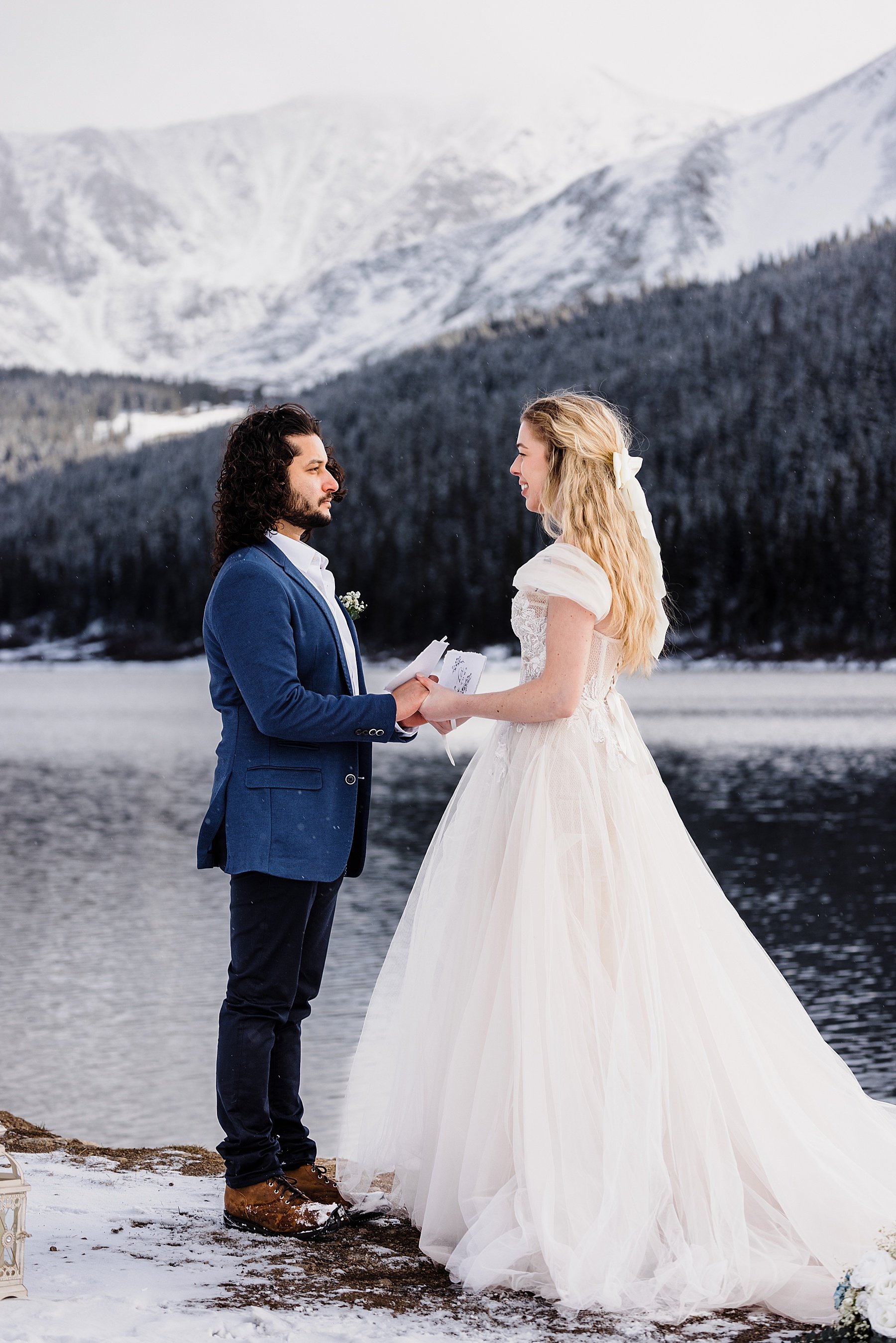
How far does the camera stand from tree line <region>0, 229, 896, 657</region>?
72.6 m

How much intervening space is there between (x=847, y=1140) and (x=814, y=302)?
329 feet

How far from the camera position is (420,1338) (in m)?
2.79

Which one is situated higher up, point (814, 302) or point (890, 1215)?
point (814, 302)

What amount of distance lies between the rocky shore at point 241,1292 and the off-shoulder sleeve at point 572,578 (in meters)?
1.61

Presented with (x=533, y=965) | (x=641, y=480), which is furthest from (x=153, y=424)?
(x=533, y=965)

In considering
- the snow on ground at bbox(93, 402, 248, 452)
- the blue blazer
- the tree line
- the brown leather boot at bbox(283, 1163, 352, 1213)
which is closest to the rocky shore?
the brown leather boot at bbox(283, 1163, 352, 1213)

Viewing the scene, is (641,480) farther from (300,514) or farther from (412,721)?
(412,721)

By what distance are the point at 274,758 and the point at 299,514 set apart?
0.66m

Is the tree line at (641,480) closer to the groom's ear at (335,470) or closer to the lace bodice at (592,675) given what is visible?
the groom's ear at (335,470)

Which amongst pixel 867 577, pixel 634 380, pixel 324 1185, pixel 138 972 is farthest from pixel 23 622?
pixel 324 1185

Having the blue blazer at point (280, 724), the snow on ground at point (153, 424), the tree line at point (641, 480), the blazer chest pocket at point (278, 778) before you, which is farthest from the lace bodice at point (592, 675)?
the snow on ground at point (153, 424)

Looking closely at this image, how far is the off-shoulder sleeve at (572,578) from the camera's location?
3455 mm

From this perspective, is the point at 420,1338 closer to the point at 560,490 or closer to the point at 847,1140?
the point at 847,1140

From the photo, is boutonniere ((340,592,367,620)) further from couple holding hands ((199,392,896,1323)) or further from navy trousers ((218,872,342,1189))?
navy trousers ((218,872,342,1189))
